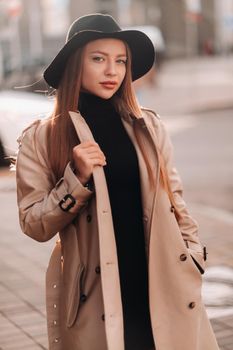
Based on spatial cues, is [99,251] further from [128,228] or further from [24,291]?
[24,291]

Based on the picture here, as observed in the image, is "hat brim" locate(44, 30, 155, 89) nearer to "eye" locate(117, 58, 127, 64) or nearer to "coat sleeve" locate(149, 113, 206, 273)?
"eye" locate(117, 58, 127, 64)

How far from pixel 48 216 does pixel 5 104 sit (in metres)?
9.46

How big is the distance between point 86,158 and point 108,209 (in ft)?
0.64

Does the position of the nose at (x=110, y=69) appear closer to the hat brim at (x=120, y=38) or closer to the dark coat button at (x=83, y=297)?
the hat brim at (x=120, y=38)

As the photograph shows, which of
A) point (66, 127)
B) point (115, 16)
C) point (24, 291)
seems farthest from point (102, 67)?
point (115, 16)

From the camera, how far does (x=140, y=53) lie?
3059 mm

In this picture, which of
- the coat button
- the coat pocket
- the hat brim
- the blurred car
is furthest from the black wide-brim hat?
the blurred car

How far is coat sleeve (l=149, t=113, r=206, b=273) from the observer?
3002 mm

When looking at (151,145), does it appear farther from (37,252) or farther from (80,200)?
(37,252)

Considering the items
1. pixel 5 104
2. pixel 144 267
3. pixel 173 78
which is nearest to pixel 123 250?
pixel 144 267

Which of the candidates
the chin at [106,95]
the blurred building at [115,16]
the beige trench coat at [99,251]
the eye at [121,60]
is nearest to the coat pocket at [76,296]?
the beige trench coat at [99,251]

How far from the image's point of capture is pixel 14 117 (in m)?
11.6

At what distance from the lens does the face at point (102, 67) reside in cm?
289

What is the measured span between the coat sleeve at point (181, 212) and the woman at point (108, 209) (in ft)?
0.05
